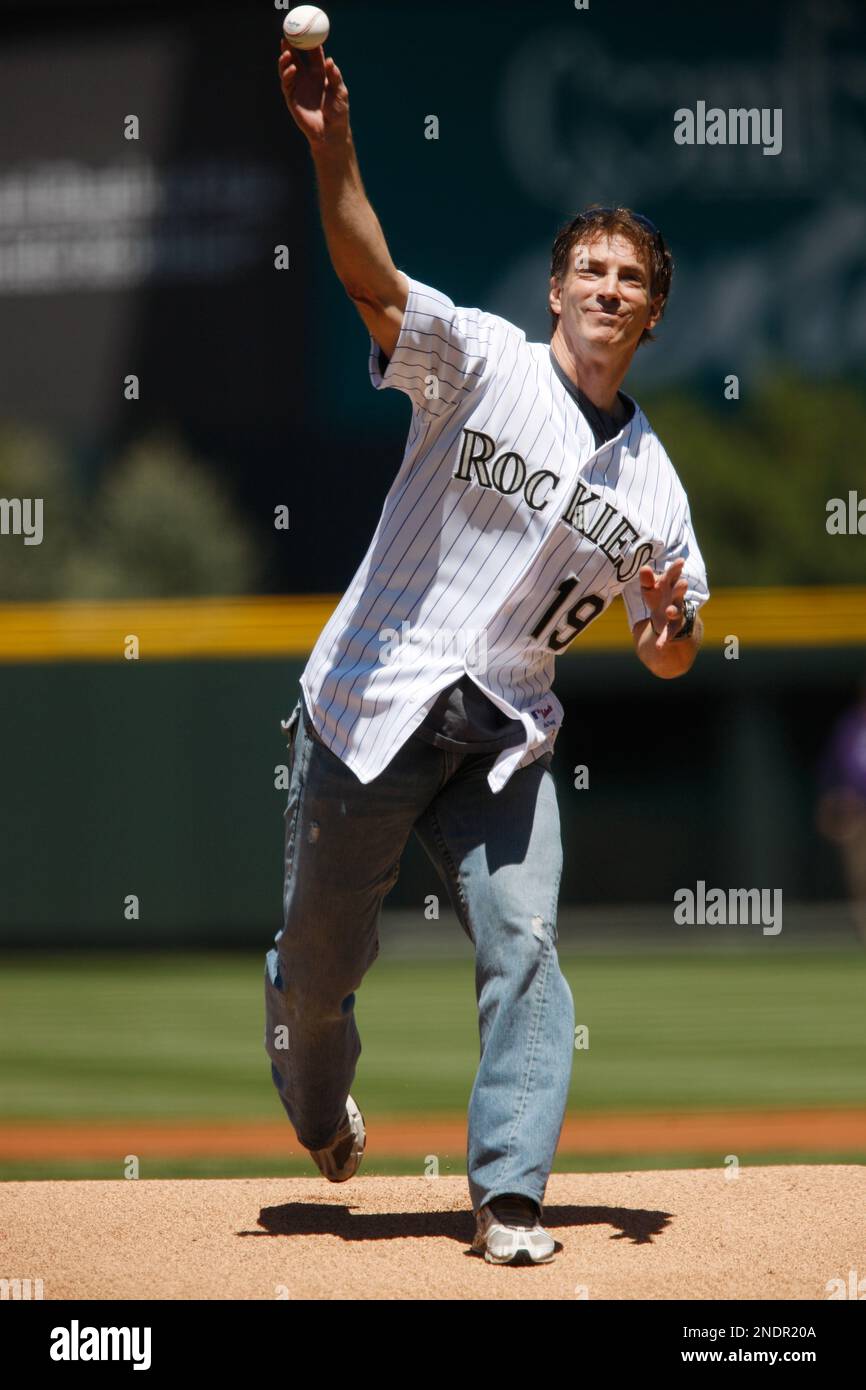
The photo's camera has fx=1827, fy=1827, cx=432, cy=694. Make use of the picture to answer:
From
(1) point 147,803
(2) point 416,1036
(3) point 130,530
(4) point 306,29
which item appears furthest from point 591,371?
(3) point 130,530

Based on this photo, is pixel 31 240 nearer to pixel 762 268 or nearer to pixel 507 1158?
pixel 762 268

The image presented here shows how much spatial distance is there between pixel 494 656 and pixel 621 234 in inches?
38.3

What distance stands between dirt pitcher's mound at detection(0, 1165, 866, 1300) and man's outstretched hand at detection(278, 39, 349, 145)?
86.9 inches

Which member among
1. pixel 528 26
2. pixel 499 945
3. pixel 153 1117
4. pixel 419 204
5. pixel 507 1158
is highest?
pixel 528 26

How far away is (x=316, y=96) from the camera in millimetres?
3426

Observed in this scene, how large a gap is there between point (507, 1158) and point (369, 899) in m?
0.63

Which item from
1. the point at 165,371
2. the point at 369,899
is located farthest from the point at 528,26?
the point at 369,899

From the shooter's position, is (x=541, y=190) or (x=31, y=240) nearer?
(x=541, y=190)

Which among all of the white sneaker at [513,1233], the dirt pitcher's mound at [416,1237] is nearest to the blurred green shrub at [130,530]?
the dirt pitcher's mound at [416,1237]

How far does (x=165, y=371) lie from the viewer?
104 feet

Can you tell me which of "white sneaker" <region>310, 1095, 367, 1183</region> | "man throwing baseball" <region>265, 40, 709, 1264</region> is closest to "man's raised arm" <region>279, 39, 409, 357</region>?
"man throwing baseball" <region>265, 40, 709, 1264</region>

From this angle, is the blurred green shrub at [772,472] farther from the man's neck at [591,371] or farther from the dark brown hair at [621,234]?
the man's neck at [591,371]

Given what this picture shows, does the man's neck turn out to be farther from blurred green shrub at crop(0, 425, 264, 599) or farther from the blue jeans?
blurred green shrub at crop(0, 425, 264, 599)

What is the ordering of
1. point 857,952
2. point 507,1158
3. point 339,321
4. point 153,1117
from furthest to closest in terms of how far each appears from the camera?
point 339,321 < point 857,952 < point 153,1117 < point 507,1158
